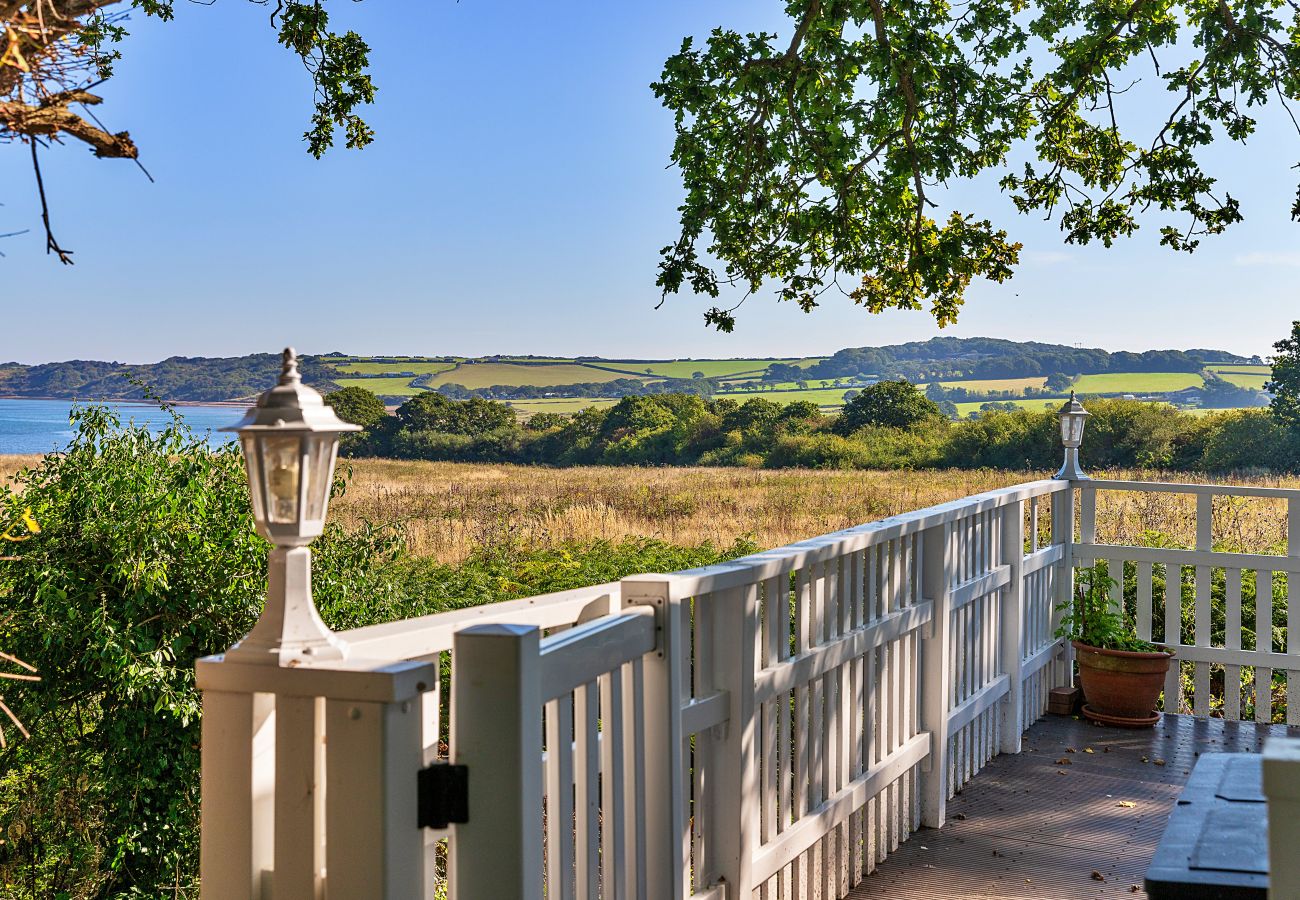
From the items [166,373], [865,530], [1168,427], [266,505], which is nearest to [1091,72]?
[865,530]

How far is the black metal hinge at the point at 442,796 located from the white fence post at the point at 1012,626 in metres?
4.23

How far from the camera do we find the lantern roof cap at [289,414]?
1736 mm

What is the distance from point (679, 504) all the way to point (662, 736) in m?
16.7

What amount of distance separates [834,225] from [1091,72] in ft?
6.31

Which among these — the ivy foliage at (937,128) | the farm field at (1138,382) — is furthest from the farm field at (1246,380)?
the ivy foliage at (937,128)

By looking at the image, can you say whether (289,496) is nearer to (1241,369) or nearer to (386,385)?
(386,385)

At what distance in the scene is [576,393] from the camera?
33.1 meters

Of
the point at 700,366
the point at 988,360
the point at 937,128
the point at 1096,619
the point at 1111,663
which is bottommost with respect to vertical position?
the point at 1111,663

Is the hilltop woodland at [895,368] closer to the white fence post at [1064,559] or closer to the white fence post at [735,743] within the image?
the white fence post at [1064,559]

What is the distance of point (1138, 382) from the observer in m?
30.6

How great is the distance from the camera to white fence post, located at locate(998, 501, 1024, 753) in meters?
5.44

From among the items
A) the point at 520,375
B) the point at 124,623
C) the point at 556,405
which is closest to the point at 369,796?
the point at 124,623

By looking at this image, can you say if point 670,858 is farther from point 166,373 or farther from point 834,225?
point 166,373

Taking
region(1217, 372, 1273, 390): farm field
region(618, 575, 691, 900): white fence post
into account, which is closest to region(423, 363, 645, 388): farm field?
region(1217, 372, 1273, 390): farm field
